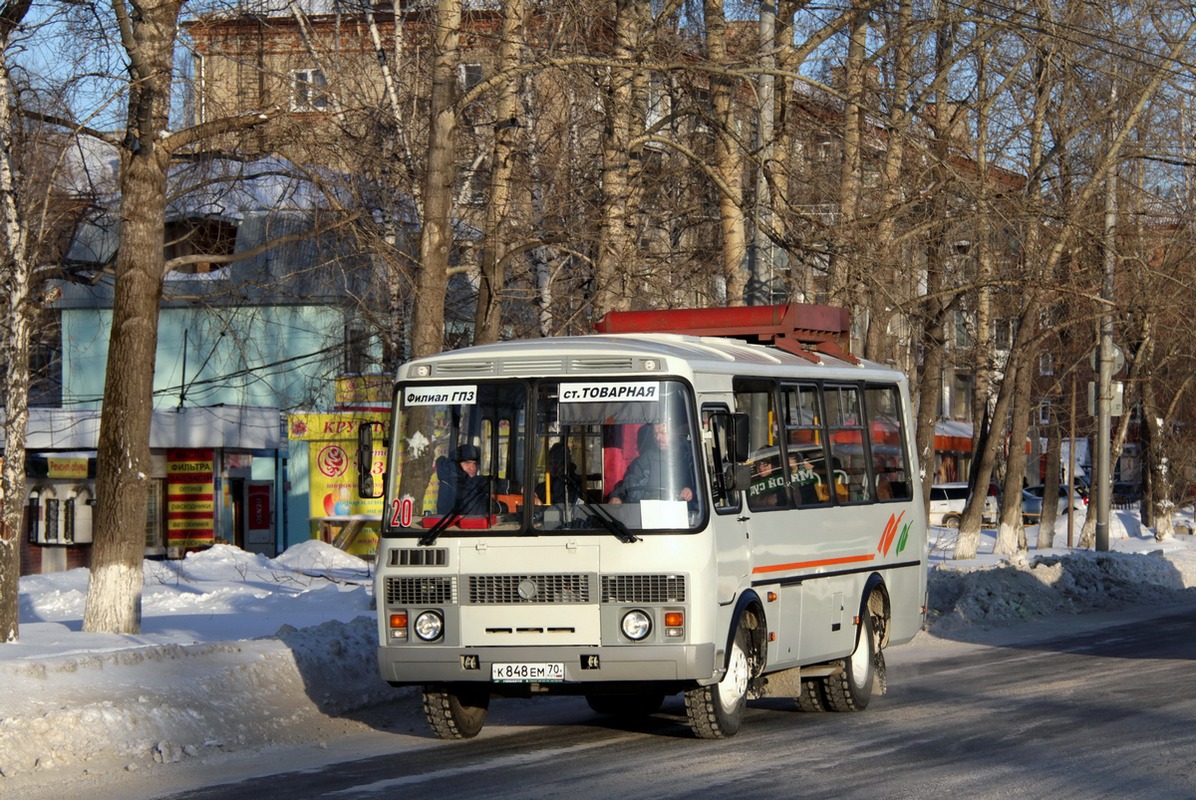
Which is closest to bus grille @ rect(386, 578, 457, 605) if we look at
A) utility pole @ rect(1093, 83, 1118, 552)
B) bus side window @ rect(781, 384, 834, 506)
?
bus side window @ rect(781, 384, 834, 506)

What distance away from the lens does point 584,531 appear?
10.5m

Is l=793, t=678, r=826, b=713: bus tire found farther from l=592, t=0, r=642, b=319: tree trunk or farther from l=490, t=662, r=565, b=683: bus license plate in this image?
l=592, t=0, r=642, b=319: tree trunk

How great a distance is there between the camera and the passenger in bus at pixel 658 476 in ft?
34.7

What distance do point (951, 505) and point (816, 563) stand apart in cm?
4616

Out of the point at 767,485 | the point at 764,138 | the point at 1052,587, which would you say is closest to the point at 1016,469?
the point at 1052,587

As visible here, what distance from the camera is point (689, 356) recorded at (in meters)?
11.1

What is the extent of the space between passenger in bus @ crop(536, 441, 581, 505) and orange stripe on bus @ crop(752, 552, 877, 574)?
1543mm

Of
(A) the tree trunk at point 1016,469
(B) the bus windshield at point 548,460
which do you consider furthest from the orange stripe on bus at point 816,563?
(A) the tree trunk at point 1016,469

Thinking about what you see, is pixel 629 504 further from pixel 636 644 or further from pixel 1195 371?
pixel 1195 371

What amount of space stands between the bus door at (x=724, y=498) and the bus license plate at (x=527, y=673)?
1.15 metres

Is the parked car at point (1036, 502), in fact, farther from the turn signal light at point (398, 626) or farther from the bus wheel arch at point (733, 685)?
the turn signal light at point (398, 626)

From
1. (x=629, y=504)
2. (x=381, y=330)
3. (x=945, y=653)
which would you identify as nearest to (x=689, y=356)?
(x=629, y=504)

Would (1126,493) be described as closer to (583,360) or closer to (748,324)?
(748,324)

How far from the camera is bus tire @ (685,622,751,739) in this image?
10.9 meters
